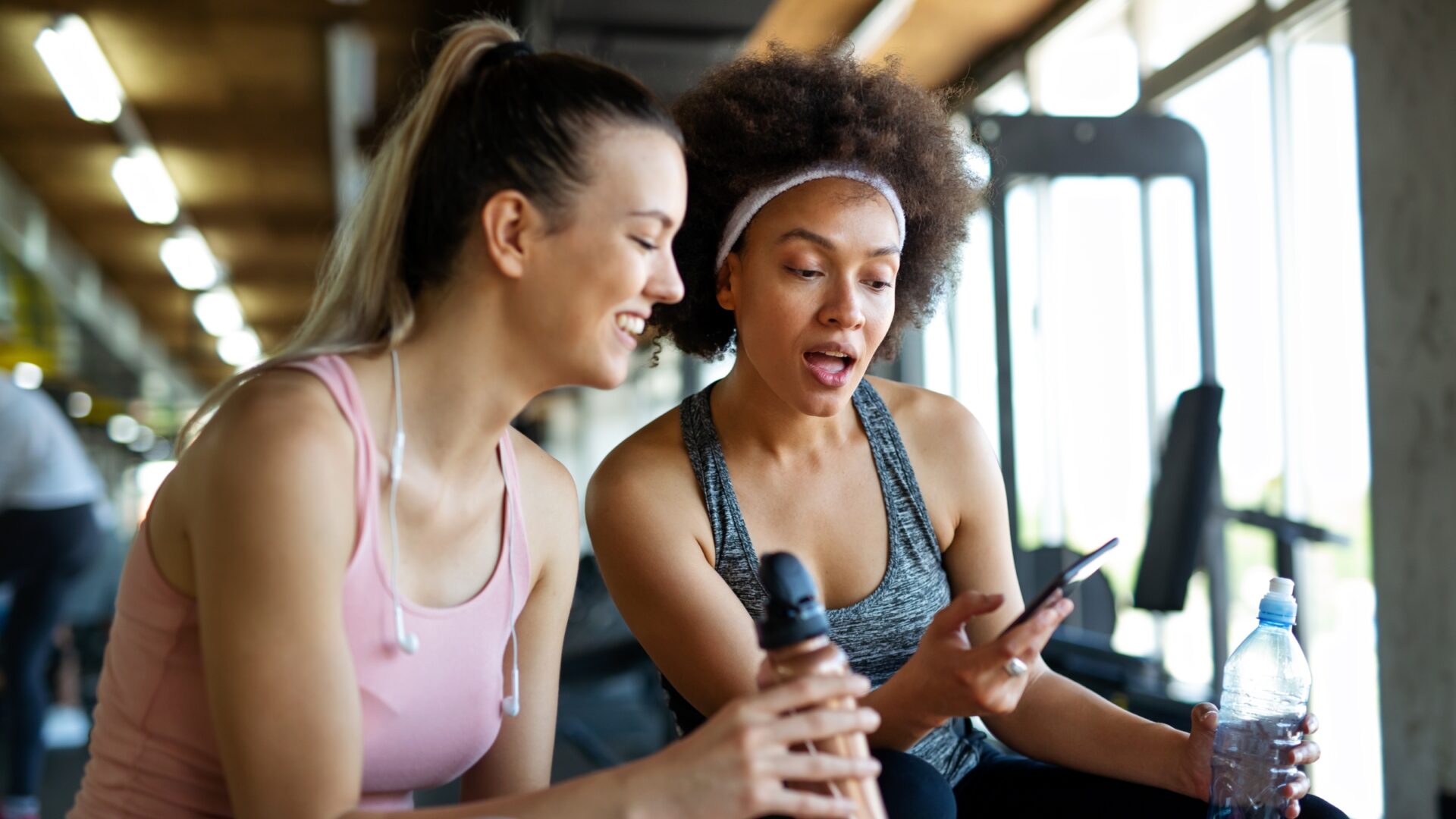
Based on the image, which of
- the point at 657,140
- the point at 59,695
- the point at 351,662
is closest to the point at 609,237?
the point at 657,140

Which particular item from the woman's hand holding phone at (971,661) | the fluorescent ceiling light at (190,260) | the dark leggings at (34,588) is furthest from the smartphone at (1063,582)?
the fluorescent ceiling light at (190,260)

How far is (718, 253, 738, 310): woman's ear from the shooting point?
173cm

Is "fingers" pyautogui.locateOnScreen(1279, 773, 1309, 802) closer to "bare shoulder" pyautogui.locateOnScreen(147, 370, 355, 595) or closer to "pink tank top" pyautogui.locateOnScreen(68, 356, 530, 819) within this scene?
"pink tank top" pyautogui.locateOnScreen(68, 356, 530, 819)

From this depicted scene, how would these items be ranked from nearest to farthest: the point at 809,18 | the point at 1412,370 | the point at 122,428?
1. the point at 1412,370
2. the point at 809,18
3. the point at 122,428

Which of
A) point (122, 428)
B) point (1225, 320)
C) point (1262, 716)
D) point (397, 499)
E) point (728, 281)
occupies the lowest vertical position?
point (1262, 716)

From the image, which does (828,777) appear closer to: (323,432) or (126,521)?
(323,432)

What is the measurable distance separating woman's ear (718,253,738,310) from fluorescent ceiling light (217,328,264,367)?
18208 millimetres

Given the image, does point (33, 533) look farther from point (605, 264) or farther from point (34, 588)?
point (605, 264)

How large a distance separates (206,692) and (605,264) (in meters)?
0.57

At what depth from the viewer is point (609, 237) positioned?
1215mm

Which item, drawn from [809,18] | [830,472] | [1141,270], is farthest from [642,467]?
[809,18]

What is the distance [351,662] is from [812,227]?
81 centimetres

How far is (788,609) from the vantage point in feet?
3.17

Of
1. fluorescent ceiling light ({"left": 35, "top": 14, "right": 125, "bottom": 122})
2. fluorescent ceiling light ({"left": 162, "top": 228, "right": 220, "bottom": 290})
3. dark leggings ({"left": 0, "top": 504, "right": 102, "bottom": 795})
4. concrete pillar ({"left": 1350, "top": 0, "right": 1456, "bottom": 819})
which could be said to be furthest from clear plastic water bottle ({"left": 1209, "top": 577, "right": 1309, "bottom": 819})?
fluorescent ceiling light ({"left": 162, "top": 228, "right": 220, "bottom": 290})
